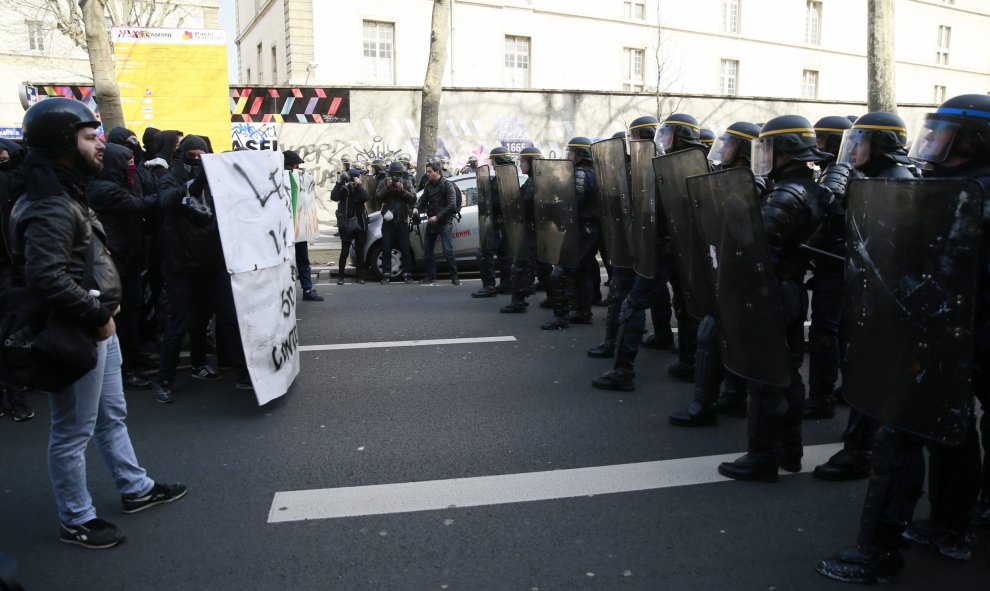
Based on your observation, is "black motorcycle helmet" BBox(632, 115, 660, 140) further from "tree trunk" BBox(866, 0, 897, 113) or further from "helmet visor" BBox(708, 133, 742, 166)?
"tree trunk" BBox(866, 0, 897, 113)

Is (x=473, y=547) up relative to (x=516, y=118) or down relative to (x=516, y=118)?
down

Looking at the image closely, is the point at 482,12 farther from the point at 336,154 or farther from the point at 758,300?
the point at 758,300

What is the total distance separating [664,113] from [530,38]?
23.6 feet

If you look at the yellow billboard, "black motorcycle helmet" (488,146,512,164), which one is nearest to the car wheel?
the yellow billboard

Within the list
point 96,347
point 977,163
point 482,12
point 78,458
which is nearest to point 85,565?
point 78,458

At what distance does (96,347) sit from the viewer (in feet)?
10.4

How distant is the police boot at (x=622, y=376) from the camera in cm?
548

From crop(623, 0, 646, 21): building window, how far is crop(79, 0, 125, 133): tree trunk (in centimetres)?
2339

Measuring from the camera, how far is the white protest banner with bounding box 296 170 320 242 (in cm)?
952

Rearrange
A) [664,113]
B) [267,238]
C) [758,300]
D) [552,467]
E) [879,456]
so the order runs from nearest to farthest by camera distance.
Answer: [879,456] → [758,300] → [552,467] → [267,238] → [664,113]

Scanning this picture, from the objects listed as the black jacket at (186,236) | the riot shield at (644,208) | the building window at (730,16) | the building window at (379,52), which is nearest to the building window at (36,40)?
the building window at (379,52)

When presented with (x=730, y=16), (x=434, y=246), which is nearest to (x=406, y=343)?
(x=434, y=246)

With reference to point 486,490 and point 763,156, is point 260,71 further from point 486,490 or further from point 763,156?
point 486,490

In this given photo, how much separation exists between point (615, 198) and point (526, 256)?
2.57 m
